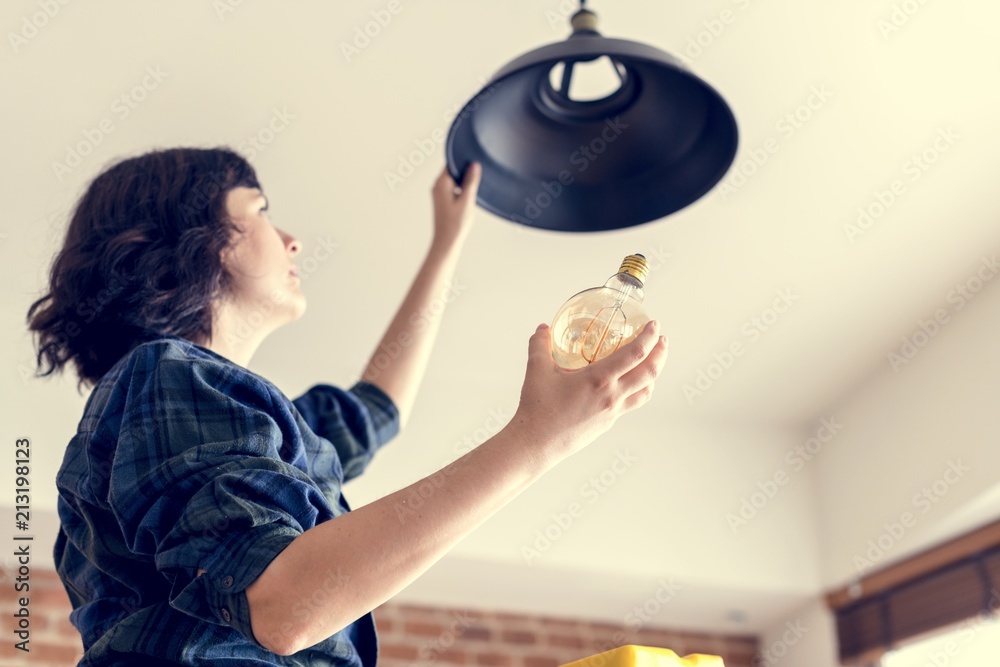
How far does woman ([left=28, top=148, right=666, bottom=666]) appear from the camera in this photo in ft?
2.50

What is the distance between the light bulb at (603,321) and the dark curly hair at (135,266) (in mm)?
469

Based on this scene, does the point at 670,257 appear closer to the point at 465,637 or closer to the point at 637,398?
the point at 465,637

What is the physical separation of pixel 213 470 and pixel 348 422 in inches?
24.1

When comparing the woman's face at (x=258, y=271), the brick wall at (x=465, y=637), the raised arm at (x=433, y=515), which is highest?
the woman's face at (x=258, y=271)

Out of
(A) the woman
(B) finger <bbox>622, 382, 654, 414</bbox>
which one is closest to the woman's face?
Answer: (A) the woman

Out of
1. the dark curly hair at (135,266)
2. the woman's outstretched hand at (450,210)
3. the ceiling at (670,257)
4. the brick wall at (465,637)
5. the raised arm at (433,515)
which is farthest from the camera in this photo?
the brick wall at (465,637)

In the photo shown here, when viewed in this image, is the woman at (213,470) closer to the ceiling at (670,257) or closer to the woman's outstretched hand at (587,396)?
the woman's outstretched hand at (587,396)

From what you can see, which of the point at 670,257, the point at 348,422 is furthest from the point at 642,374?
the point at 670,257

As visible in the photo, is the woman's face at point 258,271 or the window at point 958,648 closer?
the woman's face at point 258,271

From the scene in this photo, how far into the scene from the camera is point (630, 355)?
31.1 inches

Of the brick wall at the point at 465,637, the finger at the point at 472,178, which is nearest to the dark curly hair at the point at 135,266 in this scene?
the finger at the point at 472,178

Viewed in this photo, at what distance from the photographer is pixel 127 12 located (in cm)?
161

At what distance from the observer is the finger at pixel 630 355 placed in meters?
0.79

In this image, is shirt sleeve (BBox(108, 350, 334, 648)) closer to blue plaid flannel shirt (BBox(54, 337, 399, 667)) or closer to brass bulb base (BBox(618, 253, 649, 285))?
blue plaid flannel shirt (BBox(54, 337, 399, 667))
